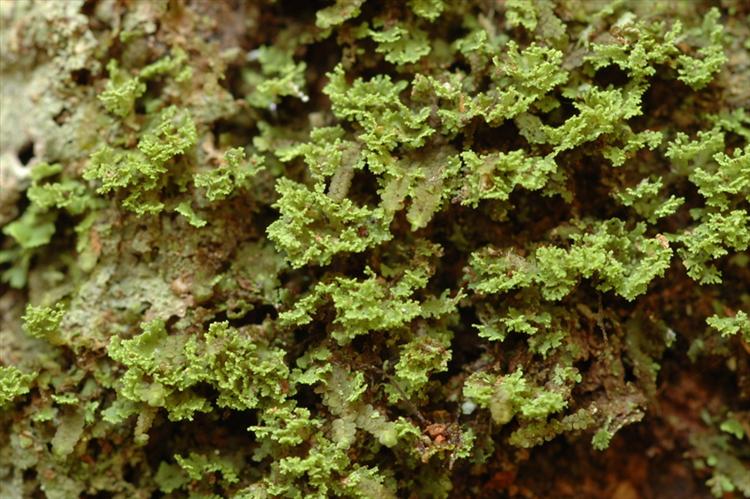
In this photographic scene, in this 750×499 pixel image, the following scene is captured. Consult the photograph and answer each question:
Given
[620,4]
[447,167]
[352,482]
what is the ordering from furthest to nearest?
1. [620,4]
2. [447,167]
3. [352,482]

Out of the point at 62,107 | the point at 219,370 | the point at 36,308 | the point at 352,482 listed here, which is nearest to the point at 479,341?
the point at 352,482

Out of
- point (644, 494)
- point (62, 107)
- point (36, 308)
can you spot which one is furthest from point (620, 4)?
point (36, 308)

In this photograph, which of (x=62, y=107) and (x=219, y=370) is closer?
(x=219, y=370)

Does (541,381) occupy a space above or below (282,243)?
below

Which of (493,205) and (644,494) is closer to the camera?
(493,205)

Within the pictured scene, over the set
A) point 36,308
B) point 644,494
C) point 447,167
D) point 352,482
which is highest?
point 447,167

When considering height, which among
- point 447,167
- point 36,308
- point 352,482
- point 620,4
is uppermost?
point 620,4

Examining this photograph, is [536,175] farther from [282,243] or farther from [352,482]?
[352,482]

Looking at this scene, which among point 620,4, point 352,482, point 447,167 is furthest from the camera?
point 620,4

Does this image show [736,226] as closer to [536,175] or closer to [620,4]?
[536,175]
